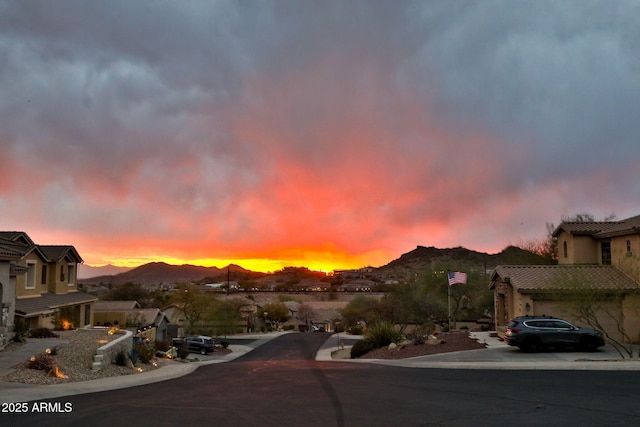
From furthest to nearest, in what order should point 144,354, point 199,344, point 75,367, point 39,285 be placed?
1. point 199,344
2. point 39,285
3. point 144,354
4. point 75,367

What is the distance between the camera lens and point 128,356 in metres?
21.4

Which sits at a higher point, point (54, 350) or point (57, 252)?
point (57, 252)

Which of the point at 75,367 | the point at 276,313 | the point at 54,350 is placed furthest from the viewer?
the point at 276,313

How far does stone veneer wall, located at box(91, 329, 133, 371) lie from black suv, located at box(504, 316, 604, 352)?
1705cm

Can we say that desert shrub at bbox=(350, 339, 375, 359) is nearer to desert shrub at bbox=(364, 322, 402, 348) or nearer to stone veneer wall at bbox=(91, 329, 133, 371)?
desert shrub at bbox=(364, 322, 402, 348)

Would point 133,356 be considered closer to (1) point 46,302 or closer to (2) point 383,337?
(1) point 46,302

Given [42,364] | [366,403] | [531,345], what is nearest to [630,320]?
[531,345]

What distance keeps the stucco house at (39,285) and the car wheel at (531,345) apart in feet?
70.8

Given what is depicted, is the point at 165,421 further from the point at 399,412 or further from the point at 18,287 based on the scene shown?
the point at 18,287

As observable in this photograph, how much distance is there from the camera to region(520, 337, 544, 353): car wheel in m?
24.0

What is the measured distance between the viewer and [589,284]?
2480cm

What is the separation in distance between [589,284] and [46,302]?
1156 inches

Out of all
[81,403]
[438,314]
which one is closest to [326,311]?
[438,314]

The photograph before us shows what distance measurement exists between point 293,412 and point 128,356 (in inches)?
502
